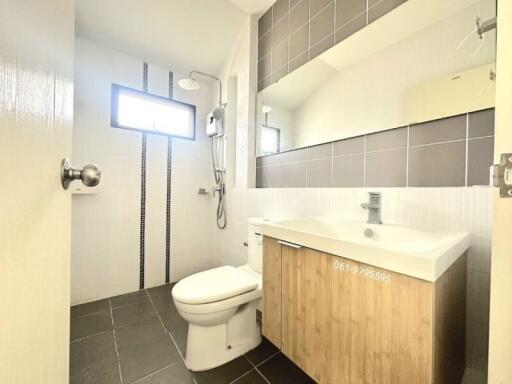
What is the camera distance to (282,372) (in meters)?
1.20

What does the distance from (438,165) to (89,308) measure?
2580 millimetres

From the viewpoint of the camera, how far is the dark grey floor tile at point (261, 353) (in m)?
1.29

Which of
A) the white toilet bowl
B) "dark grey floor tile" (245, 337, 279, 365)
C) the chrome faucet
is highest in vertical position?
the chrome faucet

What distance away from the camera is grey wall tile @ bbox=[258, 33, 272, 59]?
1.91m

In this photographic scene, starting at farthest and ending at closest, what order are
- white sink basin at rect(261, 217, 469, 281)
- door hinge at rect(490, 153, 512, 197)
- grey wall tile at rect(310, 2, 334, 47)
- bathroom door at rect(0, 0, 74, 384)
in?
grey wall tile at rect(310, 2, 334, 47) → white sink basin at rect(261, 217, 469, 281) → door hinge at rect(490, 153, 512, 197) → bathroom door at rect(0, 0, 74, 384)

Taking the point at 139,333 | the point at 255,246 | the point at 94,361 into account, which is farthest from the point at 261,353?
the point at 94,361

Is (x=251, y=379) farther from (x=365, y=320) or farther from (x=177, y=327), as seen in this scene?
(x=365, y=320)

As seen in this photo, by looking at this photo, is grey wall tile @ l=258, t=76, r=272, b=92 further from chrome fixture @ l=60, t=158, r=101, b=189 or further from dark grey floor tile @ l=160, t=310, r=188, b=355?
dark grey floor tile @ l=160, t=310, r=188, b=355

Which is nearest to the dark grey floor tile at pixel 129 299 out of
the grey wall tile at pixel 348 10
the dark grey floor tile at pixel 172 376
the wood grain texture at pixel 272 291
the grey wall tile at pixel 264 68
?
the dark grey floor tile at pixel 172 376

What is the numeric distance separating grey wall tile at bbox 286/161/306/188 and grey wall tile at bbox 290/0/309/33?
1043 mm

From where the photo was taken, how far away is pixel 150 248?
216 cm

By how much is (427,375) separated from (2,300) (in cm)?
93

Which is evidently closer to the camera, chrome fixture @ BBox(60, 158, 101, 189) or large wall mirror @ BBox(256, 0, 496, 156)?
chrome fixture @ BBox(60, 158, 101, 189)

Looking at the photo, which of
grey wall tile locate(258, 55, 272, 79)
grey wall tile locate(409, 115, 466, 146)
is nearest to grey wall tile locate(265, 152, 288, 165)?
grey wall tile locate(258, 55, 272, 79)
